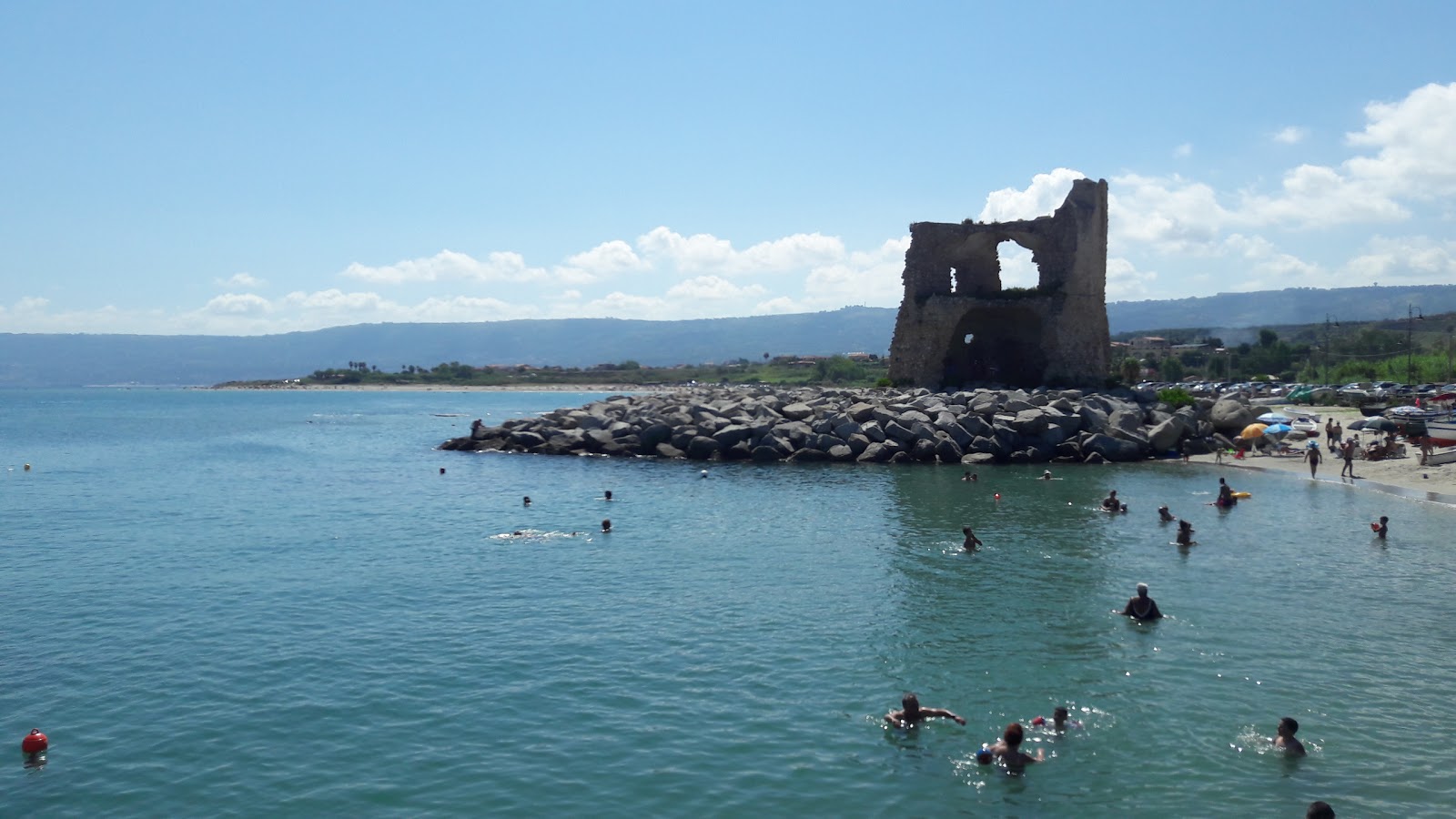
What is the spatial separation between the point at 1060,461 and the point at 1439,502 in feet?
41.6

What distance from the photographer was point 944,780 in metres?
10.3

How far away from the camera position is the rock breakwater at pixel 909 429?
38062mm

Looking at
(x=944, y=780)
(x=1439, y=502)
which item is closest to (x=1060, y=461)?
(x=1439, y=502)

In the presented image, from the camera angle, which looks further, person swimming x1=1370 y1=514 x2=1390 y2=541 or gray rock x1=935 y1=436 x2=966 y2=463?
gray rock x1=935 y1=436 x2=966 y2=463

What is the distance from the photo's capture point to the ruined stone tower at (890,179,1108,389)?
46.0 meters

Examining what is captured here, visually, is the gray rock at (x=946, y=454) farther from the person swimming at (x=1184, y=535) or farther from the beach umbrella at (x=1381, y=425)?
the beach umbrella at (x=1381, y=425)

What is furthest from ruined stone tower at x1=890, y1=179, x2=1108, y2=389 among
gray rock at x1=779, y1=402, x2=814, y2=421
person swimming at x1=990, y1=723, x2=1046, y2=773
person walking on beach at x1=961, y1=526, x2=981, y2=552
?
person swimming at x1=990, y1=723, x2=1046, y2=773

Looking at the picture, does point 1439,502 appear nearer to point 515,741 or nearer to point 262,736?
point 515,741

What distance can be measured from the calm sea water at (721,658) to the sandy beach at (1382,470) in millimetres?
1776

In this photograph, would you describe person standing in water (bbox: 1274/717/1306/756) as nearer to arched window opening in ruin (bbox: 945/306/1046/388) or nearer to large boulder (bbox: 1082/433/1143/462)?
large boulder (bbox: 1082/433/1143/462)

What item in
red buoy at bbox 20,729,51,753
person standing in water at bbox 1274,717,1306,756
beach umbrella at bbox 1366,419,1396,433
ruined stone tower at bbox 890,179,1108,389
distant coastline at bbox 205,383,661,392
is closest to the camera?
person standing in water at bbox 1274,717,1306,756

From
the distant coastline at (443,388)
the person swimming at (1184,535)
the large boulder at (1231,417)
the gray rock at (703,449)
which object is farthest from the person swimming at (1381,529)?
the distant coastline at (443,388)

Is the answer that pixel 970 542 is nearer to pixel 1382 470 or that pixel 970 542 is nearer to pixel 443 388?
pixel 1382 470

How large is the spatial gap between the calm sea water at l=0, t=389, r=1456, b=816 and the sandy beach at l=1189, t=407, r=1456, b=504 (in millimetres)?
1776
